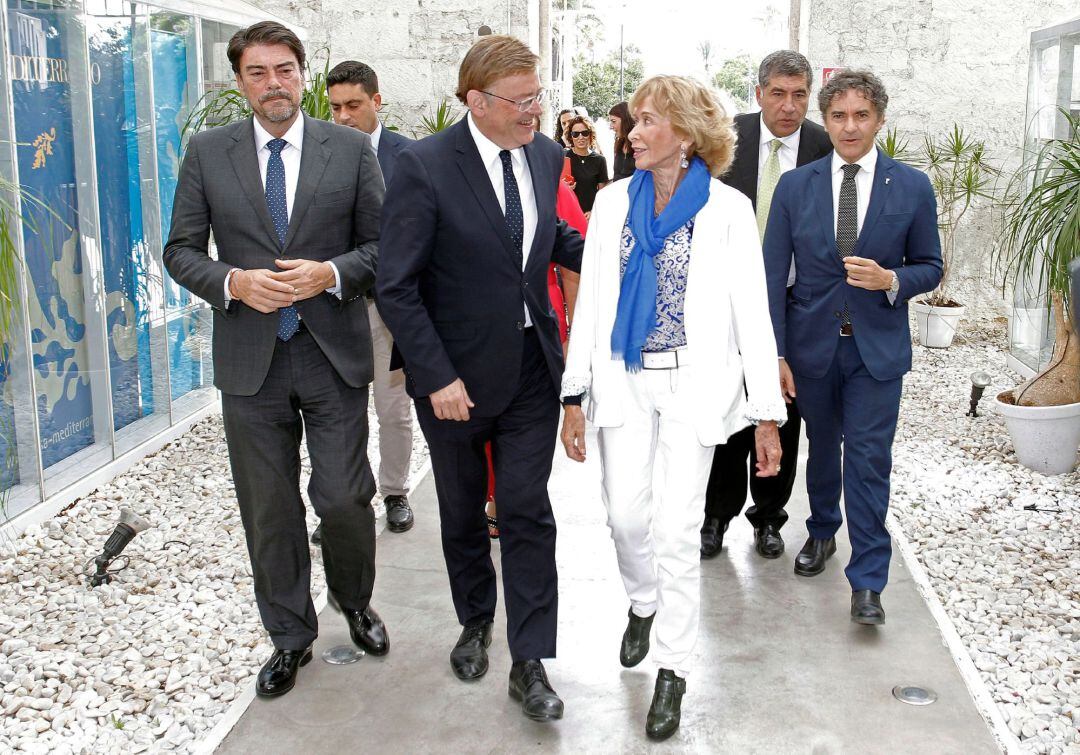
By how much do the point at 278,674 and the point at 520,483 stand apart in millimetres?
979

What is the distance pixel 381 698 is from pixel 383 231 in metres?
1.44

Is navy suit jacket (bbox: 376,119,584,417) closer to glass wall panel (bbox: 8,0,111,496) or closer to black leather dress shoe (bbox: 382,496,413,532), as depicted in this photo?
black leather dress shoe (bbox: 382,496,413,532)

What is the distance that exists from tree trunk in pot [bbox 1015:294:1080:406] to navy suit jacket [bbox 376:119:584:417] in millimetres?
3829

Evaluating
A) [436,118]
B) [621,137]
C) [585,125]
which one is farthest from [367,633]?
[436,118]

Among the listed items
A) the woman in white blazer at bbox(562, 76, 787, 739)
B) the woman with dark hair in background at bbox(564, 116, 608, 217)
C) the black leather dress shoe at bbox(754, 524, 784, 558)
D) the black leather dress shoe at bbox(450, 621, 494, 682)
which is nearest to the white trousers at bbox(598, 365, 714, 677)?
the woman in white blazer at bbox(562, 76, 787, 739)

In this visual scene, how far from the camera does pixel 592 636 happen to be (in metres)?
4.04

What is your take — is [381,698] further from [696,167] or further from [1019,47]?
[1019,47]

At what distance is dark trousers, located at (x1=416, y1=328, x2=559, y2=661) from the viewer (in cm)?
348

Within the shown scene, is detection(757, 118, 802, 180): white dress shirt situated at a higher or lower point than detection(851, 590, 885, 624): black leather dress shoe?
higher

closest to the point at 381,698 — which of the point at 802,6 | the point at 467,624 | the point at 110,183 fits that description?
the point at 467,624

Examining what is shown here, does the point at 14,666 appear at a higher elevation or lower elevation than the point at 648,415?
lower

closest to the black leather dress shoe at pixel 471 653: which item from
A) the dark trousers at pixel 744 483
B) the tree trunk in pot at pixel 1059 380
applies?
the dark trousers at pixel 744 483

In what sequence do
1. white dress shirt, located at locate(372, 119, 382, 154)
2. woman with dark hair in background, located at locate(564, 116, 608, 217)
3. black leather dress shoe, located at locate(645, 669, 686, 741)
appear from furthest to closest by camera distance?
woman with dark hair in background, located at locate(564, 116, 608, 217), white dress shirt, located at locate(372, 119, 382, 154), black leather dress shoe, located at locate(645, 669, 686, 741)

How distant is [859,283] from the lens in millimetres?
3992
